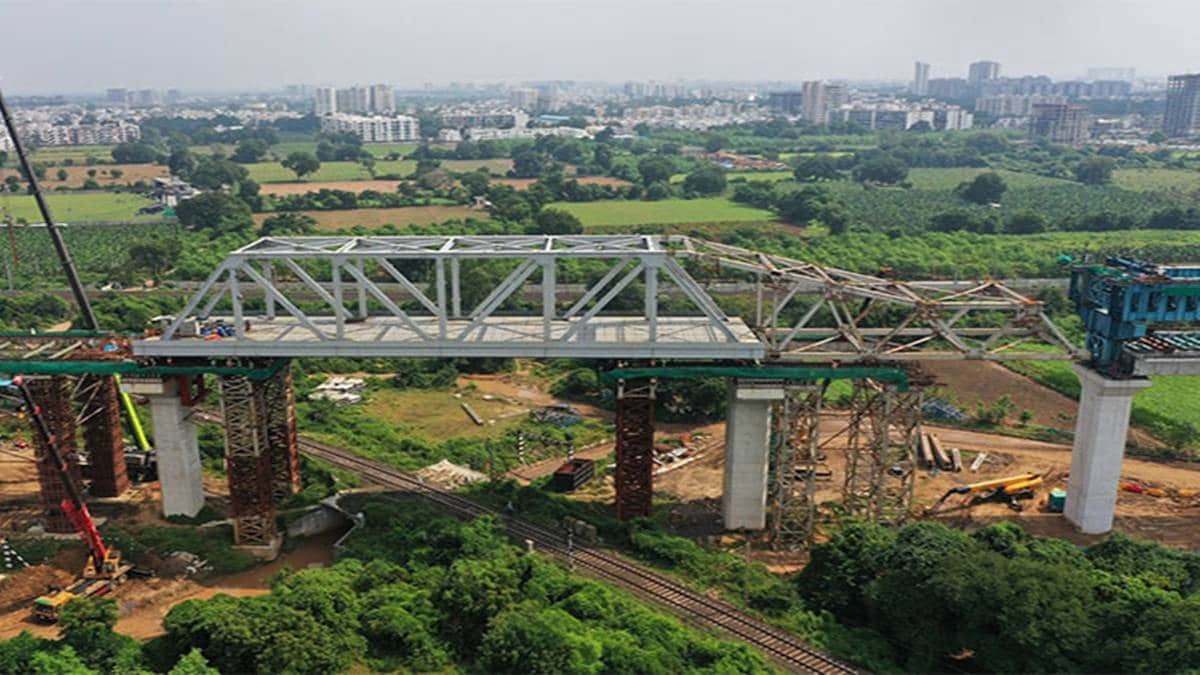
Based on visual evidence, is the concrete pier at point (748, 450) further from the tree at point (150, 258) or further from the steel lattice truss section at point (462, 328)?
the tree at point (150, 258)

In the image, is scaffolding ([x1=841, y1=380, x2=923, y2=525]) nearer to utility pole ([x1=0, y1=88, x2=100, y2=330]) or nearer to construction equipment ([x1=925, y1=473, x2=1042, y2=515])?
construction equipment ([x1=925, y1=473, x2=1042, y2=515])

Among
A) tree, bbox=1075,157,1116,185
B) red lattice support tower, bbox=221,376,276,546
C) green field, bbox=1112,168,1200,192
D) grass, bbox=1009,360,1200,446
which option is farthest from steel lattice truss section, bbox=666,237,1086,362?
tree, bbox=1075,157,1116,185

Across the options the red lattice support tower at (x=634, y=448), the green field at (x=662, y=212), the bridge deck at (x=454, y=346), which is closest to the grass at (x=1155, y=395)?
the bridge deck at (x=454, y=346)

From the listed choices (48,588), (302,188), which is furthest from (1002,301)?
(302,188)

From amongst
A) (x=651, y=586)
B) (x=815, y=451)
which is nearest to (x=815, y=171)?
(x=815, y=451)

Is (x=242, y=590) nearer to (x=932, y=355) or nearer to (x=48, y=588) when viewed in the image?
(x=48, y=588)

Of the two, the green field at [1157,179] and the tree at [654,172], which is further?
the tree at [654,172]

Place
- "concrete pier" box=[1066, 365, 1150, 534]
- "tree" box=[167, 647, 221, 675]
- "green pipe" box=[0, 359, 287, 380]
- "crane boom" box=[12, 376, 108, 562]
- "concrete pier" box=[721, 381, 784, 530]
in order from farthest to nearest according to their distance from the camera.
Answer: "concrete pier" box=[1066, 365, 1150, 534]
"concrete pier" box=[721, 381, 784, 530]
"green pipe" box=[0, 359, 287, 380]
"crane boom" box=[12, 376, 108, 562]
"tree" box=[167, 647, 221, 675]
